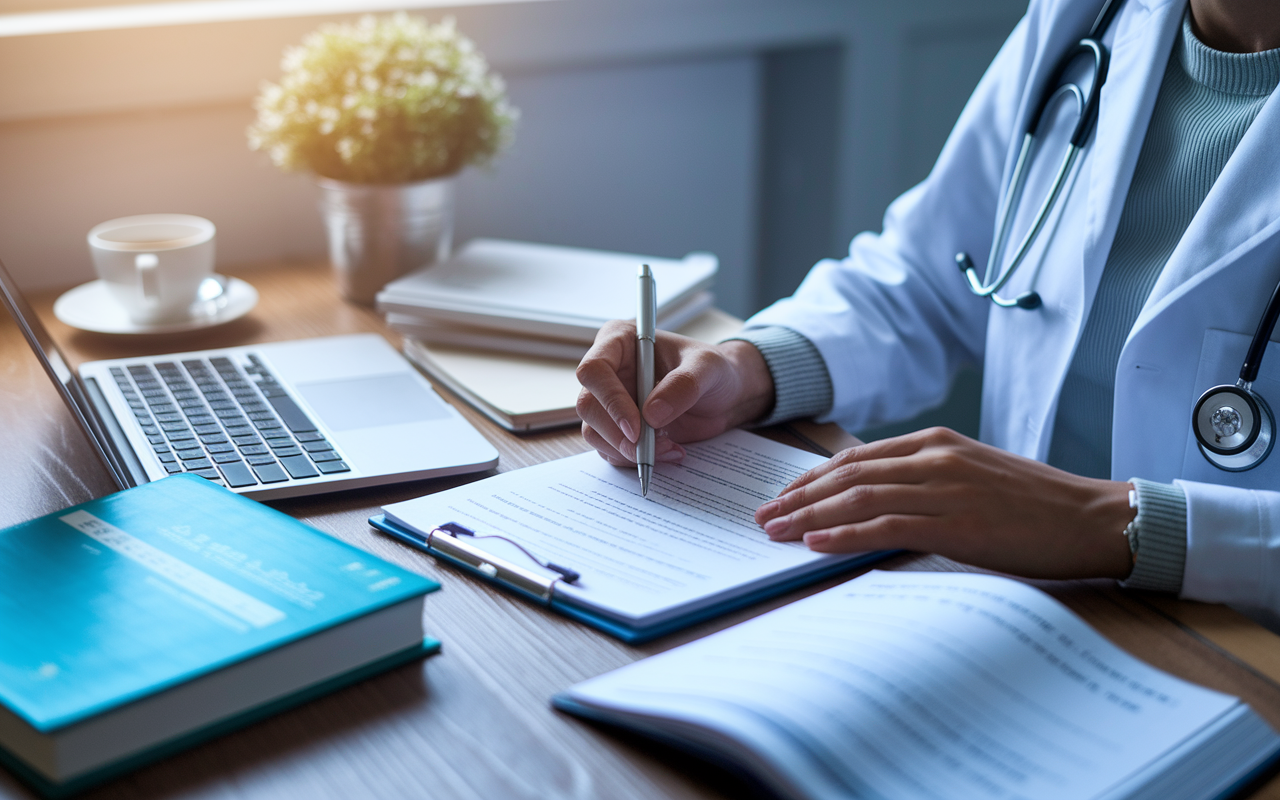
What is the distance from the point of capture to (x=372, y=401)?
98cm

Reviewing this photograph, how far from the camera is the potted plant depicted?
1.24m

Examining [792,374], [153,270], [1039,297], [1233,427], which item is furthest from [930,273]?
[153,270]

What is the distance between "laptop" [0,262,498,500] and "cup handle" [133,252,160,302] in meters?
0.11

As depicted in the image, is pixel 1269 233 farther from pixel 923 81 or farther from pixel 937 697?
pixel 923 81

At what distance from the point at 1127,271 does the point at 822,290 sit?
0.30 metres

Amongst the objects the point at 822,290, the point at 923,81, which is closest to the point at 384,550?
the point at 822,290

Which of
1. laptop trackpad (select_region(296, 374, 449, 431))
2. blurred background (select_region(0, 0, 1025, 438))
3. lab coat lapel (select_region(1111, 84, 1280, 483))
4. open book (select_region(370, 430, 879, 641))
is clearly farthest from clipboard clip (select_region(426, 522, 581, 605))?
blurred background (select_region(0, 0, 1025, 438))

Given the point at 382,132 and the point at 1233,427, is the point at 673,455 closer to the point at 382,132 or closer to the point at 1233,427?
the point at 1233,427

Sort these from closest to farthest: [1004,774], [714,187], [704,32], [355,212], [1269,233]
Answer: [1004,774]
[1269,233]
[355,212]
[704,32]
[714,187]

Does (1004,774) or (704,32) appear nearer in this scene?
(1004,774)

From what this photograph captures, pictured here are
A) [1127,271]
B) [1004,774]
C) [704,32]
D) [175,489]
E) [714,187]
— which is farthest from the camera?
[714,187]

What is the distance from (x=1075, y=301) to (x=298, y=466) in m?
0.72

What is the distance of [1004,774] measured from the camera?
0.47 metres

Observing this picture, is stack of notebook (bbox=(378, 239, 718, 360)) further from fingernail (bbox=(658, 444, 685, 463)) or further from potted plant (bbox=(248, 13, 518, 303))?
fingernail (bbox=(658, 444, 685, 463))
